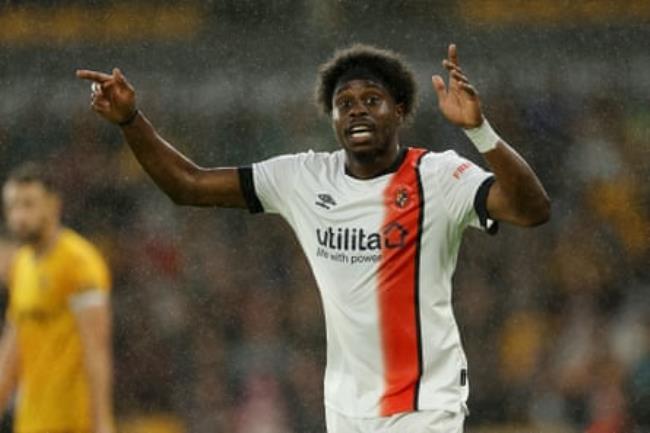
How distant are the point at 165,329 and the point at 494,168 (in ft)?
9.33

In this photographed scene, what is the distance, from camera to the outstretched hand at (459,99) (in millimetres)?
3582

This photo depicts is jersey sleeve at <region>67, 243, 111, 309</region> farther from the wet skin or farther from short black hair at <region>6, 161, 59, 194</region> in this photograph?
the wet skin

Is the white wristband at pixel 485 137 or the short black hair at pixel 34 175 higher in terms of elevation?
the short black hair at pixel 34 175

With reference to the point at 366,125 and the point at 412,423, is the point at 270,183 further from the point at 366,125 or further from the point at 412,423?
the point at 412,423

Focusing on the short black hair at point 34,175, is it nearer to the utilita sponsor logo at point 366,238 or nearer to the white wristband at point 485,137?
the utilita sponsor logo at point 366,238

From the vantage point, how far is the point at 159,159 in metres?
4.05

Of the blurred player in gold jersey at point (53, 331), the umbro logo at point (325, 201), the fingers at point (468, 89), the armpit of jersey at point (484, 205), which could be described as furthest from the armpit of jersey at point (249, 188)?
the blurred player in gold jersey at point (53, 331)

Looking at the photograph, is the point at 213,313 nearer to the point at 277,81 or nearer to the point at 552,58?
the point at 277,81

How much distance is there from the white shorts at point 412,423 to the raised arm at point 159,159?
65 cm

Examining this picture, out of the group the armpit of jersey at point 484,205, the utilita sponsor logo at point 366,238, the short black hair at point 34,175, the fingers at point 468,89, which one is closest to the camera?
the fingers at point 468,89

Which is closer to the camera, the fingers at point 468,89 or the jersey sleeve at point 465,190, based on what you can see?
the fingers at point 468,89

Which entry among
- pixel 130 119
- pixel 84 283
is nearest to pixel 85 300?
pixel 84 283

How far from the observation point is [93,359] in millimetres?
5176

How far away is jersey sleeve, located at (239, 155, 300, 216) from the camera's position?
13.4 feet
